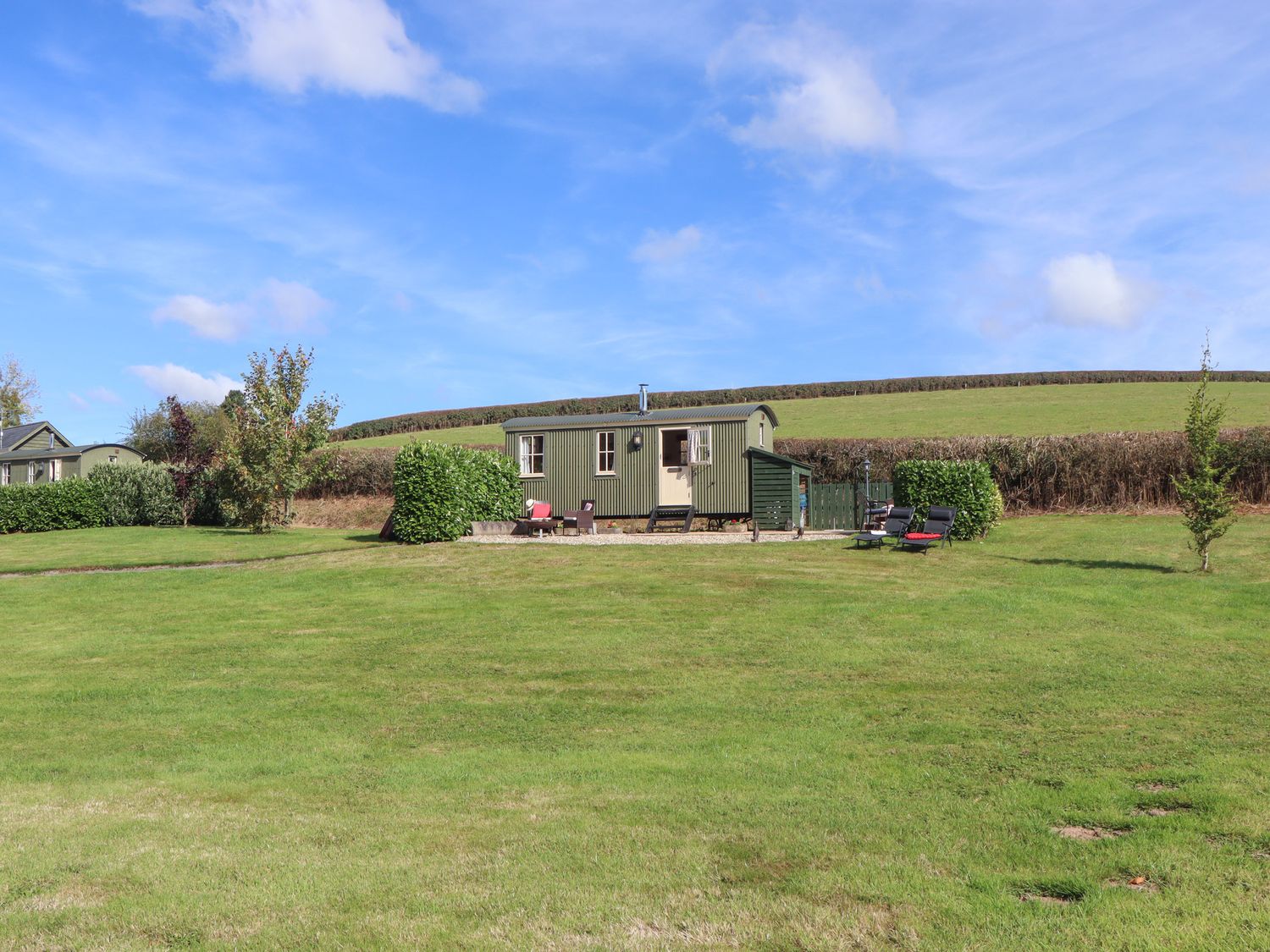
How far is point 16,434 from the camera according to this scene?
166ft

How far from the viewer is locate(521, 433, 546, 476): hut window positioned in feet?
89.1

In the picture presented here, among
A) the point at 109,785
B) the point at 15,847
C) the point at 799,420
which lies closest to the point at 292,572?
the point at 109,785

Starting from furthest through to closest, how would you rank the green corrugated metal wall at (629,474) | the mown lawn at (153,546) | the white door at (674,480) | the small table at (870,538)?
the white door at (674,480) < the green corrugated metal wall at (629,474) < the mown lawn at (153,546) < the small table at (870,538)

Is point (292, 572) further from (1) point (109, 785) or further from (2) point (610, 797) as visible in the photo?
(2) point (610, 797)

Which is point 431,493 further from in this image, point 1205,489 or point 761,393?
point 761,393

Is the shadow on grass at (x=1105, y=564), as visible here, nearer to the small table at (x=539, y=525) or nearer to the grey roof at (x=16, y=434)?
the small table at (x=539, y=525)

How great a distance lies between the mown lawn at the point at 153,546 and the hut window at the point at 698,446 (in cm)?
900

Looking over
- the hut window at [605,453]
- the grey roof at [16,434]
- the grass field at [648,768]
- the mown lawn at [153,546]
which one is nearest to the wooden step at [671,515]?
the hut window at [605,453]

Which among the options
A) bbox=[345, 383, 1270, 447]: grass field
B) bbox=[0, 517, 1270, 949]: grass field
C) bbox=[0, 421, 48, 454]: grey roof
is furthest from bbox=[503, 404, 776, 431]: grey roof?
bbox=[0, 421, 48, 454]: grey roof

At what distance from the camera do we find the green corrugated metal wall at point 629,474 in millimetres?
25672

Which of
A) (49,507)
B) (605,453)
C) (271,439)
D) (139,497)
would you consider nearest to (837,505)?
(605,453)

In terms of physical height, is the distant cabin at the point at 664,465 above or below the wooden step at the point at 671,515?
above

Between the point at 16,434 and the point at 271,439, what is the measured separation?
3168 cm

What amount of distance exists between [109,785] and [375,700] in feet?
8.64
